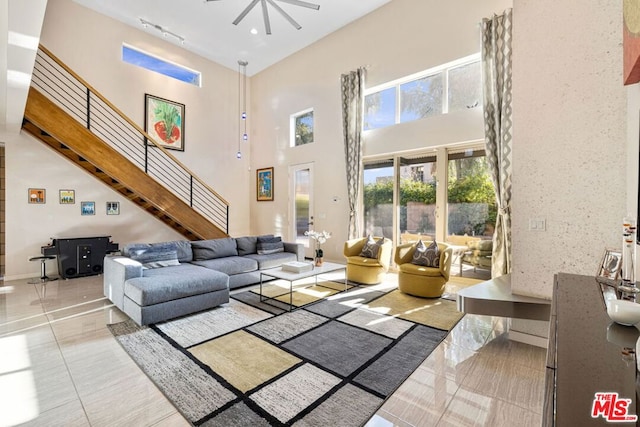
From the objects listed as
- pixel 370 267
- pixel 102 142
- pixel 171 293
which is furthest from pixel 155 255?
pixel 370 267

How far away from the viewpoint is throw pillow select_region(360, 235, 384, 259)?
489cm

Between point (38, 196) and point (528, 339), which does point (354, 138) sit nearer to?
point (528, 339)

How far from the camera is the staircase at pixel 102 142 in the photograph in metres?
4.57

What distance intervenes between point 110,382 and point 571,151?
421 cm

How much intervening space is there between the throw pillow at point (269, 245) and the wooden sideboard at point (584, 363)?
4631 millimetres

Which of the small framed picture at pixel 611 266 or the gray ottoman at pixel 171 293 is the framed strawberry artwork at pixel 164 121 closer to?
the gray ottoman at pixel 171 293

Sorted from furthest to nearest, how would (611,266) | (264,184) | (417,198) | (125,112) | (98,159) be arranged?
(264,184) < (125,112) < (417,198) < (98,159) < (611,266)

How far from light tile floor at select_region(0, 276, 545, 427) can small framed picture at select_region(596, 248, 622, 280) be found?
91 cm

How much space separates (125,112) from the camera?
20.9ft

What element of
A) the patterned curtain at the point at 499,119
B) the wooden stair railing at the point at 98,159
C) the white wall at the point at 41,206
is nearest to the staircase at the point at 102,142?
the wooden stair railing at the point at 98,159

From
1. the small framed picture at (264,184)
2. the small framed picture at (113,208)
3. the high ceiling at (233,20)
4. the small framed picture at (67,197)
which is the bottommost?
the small framed picture at (113,208)

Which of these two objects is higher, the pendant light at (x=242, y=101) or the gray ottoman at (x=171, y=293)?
the pendant light at (x=242, y=101)

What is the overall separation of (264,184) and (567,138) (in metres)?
6.96

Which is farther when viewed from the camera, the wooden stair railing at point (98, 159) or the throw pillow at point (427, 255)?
the wooden stair railing at point (98, 159)
